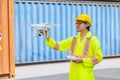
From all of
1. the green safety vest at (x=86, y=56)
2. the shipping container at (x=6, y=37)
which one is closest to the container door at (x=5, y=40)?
the shipping container at (x=6, y=37)

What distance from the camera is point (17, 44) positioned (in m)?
14.5

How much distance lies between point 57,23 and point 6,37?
17.0 ft

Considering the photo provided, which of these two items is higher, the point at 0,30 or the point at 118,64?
the point at 0,30

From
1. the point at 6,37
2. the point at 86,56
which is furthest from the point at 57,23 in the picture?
the point at 86,56

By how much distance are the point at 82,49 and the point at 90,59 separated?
0.16m

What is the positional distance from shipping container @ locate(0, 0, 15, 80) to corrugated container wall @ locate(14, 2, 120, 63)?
375 centimetres

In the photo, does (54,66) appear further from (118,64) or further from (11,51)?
(11,51)

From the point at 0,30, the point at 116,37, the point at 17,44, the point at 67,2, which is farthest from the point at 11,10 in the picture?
the point at 116,37

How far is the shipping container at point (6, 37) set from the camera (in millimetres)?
10422

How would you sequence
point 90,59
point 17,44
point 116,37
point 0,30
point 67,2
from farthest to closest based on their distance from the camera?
point 116,37
point 67,2
point 17,44
point 0,30
point 90,59

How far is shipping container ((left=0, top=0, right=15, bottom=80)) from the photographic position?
34.2ft

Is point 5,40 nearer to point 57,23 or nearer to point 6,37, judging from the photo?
point 6,37

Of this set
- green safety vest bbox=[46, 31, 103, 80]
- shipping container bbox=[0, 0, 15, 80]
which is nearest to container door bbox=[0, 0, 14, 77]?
shipping container bbox=[0, 0, 15, 80]

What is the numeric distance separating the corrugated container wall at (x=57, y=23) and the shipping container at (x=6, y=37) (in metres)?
3.75
